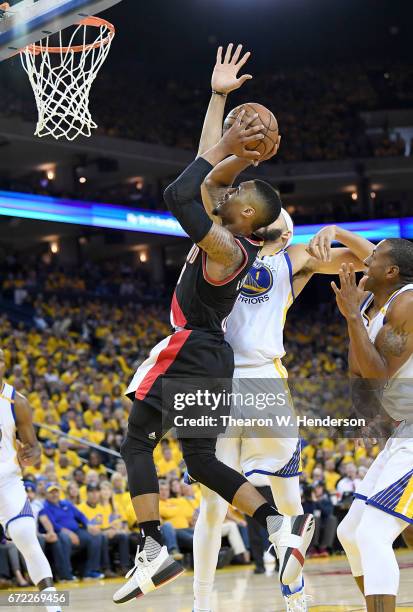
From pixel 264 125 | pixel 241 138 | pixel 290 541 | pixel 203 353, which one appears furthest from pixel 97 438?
pixel 241 138

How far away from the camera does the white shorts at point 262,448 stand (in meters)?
5.31

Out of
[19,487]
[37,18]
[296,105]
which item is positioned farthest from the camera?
[296,105]

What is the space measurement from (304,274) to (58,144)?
1879cm

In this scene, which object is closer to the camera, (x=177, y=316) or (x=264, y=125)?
(x=264, y=125)

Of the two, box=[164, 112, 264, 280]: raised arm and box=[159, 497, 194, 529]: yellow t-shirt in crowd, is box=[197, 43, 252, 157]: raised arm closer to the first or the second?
box=[164, 112, 264, 280]: raised arm

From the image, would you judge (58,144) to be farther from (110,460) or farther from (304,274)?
(304,274)

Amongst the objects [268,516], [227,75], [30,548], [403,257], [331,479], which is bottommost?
[331,479]

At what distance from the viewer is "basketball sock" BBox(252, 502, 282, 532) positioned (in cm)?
445

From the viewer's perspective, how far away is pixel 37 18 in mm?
5625

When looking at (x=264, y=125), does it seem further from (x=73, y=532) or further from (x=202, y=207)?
(x=73, y=532)

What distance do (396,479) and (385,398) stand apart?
0.50 metres

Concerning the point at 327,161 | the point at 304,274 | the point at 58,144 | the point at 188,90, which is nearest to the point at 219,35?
the point at 188,90

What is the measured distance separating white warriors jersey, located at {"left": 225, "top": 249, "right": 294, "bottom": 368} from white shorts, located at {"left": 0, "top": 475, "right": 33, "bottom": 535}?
2058 millimetres
